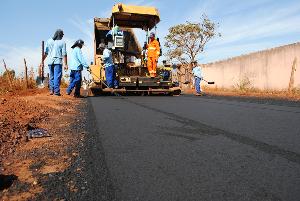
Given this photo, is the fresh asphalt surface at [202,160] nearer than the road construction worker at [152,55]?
Yes

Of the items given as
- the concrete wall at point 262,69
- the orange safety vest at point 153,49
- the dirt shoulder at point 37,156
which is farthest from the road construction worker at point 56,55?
the concrete wall at point 262,69

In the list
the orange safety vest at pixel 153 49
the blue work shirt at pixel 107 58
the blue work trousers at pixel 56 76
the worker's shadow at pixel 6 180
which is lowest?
the worker's shadow at pixel 6 180

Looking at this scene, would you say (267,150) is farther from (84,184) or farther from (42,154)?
(42,154)

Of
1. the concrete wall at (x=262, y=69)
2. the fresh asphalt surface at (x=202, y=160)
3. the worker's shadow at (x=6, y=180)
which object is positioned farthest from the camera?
the concrete wall at (x=262, y=69)

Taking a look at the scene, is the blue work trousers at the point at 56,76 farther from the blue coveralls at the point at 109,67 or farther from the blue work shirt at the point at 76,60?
the blue coveralls at the point at 109,67

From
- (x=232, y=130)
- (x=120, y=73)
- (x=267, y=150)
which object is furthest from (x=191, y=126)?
(x=120, y=73)

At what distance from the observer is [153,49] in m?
13.1

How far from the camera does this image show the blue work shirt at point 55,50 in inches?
403

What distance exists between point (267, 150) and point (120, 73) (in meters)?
10.2

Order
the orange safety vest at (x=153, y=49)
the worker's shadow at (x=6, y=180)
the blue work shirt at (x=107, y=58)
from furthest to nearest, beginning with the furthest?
the orange safety vest at (x=153, y=49) → the blue work shirt at (x=107, y=58) → the worker's shadow at (x=6, y=180)

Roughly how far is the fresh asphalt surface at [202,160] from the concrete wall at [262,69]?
12.7m

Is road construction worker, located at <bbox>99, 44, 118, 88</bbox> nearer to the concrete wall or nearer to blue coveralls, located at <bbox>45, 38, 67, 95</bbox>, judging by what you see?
blue coveralls, located at <bbox>45, 38, 67, 95</bbox>

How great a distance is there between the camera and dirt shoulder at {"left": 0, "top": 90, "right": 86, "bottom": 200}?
7.69 feet

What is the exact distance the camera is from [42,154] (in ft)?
10.8
